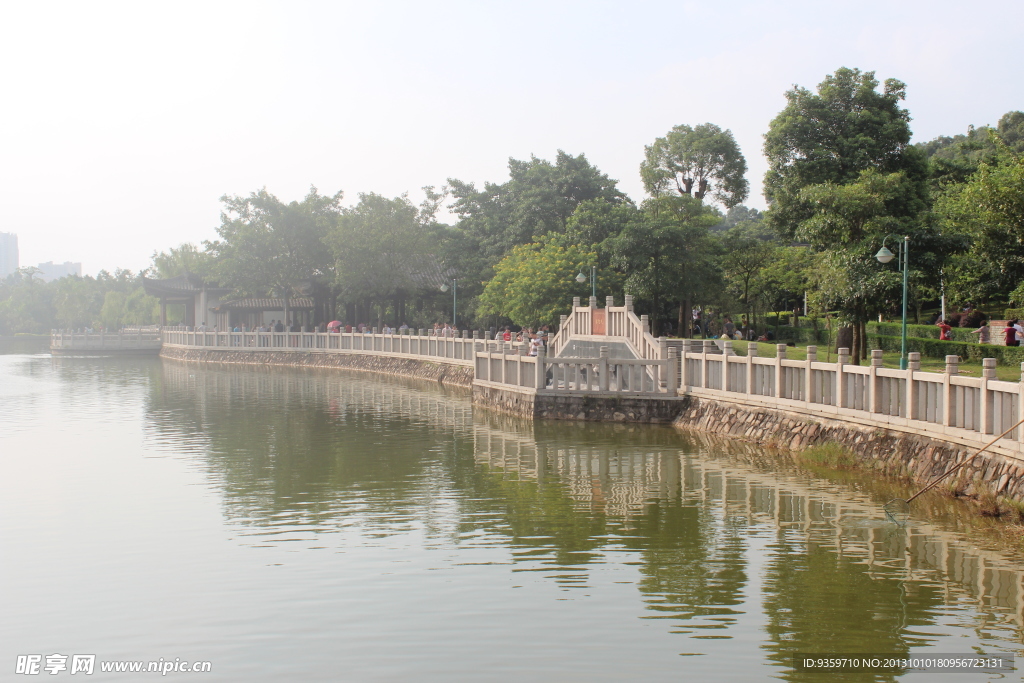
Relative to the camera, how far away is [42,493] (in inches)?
548

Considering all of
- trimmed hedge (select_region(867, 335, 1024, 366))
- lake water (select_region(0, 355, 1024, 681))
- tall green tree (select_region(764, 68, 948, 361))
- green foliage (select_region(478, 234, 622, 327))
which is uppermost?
tall green tree (select_region(764, 68, 948, 361))

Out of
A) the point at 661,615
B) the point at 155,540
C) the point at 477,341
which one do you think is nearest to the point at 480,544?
the point at 661,615

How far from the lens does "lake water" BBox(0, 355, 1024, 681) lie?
7.47 m

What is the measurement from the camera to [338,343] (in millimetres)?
43438

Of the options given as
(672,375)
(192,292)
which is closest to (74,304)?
(192,292)

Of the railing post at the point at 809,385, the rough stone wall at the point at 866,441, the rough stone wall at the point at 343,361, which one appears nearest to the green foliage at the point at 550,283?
the rough stone wall at the point at 343,361

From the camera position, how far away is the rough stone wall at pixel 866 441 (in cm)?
1113

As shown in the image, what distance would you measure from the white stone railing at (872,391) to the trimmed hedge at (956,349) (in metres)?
7.17

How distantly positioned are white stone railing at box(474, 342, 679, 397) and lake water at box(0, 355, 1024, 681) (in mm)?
1879

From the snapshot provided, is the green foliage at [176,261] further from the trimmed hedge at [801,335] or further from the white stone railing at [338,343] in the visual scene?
the trimmed hedge at [801,335]

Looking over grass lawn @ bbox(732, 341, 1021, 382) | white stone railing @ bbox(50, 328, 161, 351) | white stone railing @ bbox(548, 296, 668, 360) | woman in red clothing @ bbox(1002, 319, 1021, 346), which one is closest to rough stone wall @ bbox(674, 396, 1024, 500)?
grass lawn @ bbox(732, 341, 1021, 382)

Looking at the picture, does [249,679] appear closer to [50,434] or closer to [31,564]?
[31,564]

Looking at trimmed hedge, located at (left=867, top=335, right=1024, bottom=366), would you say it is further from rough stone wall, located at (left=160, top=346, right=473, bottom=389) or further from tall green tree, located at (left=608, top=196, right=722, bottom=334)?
rough stone wall, located at (left=160, top=346, right=473, bottom=389)

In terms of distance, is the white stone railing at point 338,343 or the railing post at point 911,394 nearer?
the railing post at point 911,394
